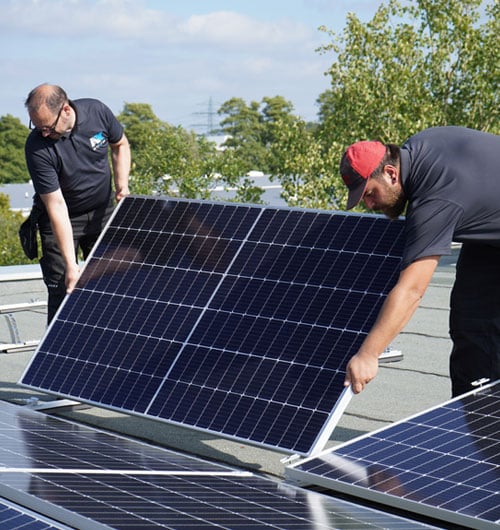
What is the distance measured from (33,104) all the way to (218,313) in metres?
2.25

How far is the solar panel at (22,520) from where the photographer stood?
3775 millimetres

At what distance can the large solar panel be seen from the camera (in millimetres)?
5930

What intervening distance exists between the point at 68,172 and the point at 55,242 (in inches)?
24.0

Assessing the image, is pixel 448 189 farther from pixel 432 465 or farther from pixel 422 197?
pixel 432 465

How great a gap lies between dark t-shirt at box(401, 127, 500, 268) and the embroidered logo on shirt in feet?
11.7

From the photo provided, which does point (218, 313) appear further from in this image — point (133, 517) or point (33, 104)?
point (133, 517)

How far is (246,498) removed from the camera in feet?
15.1

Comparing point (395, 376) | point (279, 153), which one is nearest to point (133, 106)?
point (279, 153)

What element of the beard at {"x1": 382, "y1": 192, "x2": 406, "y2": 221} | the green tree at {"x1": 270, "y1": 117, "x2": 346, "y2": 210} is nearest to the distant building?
the green tree at {"x1": 270, "y1": 117, "x2": 346, "y2": 210}

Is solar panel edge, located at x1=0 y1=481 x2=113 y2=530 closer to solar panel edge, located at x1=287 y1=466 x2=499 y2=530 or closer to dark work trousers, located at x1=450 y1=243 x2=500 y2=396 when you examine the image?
solar panel edge, located at x1=287 y1=466 x2=499 y2=530

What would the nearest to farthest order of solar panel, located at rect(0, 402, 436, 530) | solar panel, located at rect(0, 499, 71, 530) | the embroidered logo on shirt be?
1. solar panel, located at rect(0, 499, 71, 530)
2. solar panel, located at rect(0, 402, 436, 530)
3. the embroidered logo on shirt

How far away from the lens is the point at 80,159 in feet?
26.6

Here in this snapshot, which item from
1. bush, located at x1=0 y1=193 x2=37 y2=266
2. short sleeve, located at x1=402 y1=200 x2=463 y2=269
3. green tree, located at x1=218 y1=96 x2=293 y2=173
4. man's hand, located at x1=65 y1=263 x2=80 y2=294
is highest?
short sleeve, located at x1=402 y1=200 x2=463 y2=269

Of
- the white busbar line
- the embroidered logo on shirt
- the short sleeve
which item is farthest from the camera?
the embroidered logo on shirt
